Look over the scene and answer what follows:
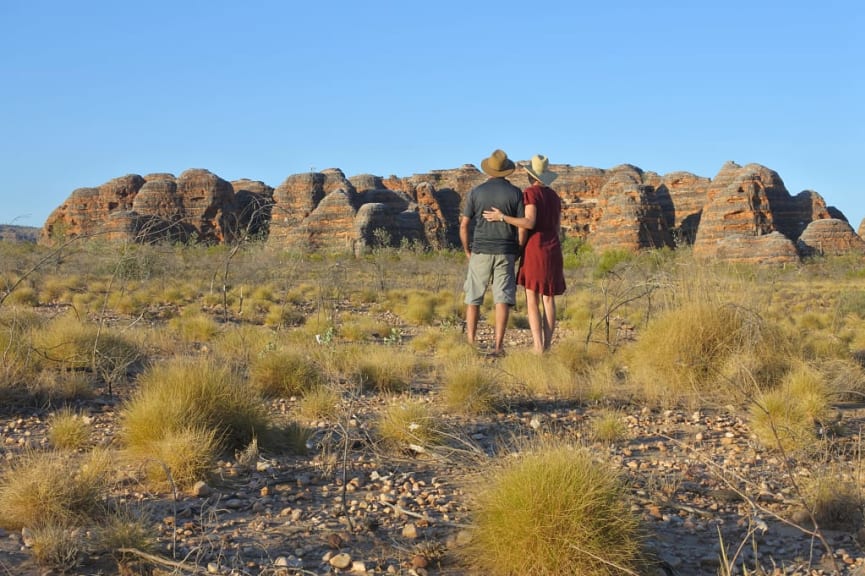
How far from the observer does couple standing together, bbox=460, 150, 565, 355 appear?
6523 mm

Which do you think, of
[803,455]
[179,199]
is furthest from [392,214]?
[803,455]

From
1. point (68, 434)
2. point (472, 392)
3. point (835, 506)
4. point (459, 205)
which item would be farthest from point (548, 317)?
point (459, 205)

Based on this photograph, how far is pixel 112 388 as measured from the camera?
539 cm

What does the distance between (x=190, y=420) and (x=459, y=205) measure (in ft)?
204

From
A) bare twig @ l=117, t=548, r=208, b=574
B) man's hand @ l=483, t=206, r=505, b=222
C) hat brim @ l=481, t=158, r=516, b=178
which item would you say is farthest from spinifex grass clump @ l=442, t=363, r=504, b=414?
bare twig @ l=117, t=548, r=208, b=574

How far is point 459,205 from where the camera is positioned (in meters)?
65.3

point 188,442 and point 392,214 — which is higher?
point 392,214

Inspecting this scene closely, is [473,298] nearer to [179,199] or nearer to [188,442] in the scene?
[188,442]

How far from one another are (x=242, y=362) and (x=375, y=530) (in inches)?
129

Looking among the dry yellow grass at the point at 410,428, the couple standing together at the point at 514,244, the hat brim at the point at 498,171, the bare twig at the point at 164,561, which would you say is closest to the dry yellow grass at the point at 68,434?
the dry yellow grass at the point at 410,428

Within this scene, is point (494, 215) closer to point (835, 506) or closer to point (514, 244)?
point (514, 244)

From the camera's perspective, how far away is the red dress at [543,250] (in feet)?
21.4

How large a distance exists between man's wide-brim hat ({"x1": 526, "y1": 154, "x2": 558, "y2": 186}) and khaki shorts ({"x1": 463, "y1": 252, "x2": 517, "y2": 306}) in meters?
0.72

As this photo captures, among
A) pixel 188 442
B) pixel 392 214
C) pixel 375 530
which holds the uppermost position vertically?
pixel 392 214
